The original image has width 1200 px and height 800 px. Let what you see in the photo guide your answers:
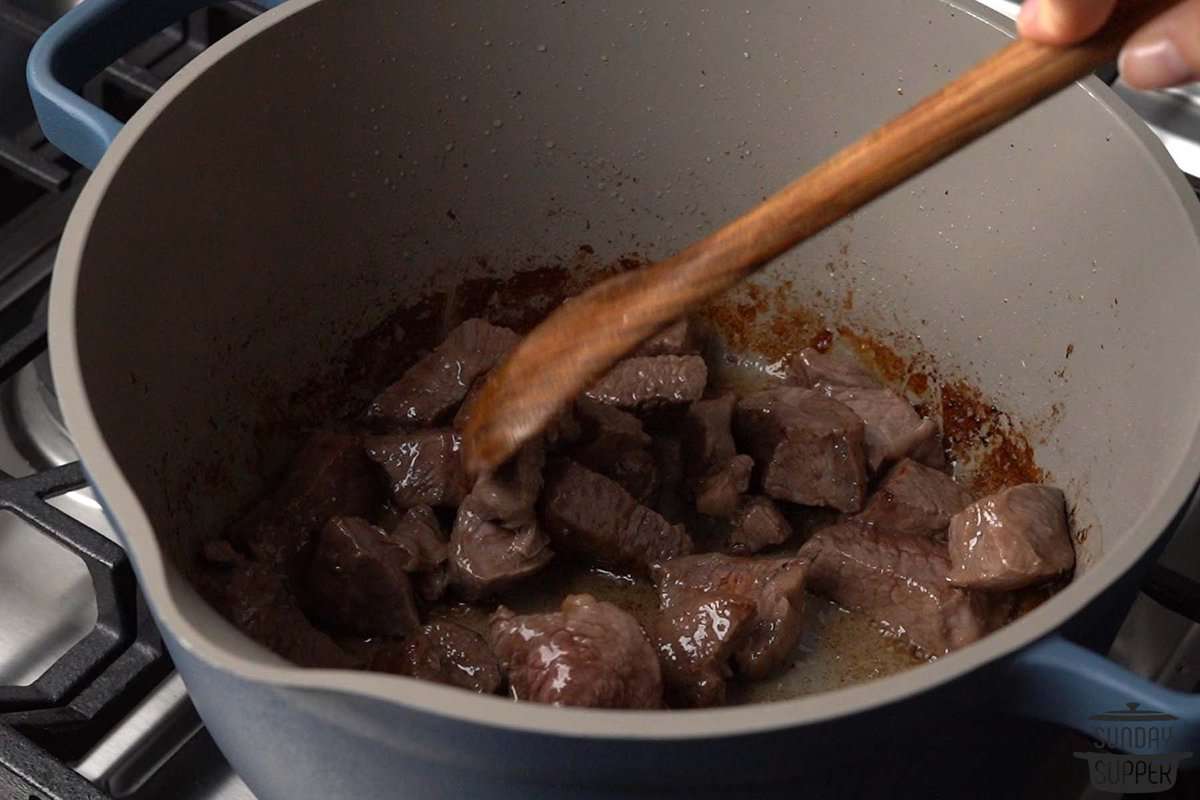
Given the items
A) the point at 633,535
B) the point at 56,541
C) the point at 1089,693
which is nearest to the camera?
the point at 1089,693

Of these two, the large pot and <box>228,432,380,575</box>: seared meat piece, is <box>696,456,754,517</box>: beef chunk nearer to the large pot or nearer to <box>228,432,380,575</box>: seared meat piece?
the large pot

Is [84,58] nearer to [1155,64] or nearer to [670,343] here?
[670,343]

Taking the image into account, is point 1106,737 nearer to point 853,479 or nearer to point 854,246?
point 853,479

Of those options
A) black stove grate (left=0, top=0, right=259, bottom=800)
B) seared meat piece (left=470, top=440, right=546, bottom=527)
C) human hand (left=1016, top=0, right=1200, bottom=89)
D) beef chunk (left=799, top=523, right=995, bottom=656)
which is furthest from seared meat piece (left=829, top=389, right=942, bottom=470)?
black stove grate (left=0, top=0, right=259, bottom=800)

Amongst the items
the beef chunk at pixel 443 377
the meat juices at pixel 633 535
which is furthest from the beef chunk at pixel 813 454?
the beef chunk at pixel 443 377

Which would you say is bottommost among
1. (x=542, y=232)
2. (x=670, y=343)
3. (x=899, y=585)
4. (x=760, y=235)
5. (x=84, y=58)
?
→ (x=899, y=585)

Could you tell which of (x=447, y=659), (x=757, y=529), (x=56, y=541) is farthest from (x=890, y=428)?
(x=56, y=541)
